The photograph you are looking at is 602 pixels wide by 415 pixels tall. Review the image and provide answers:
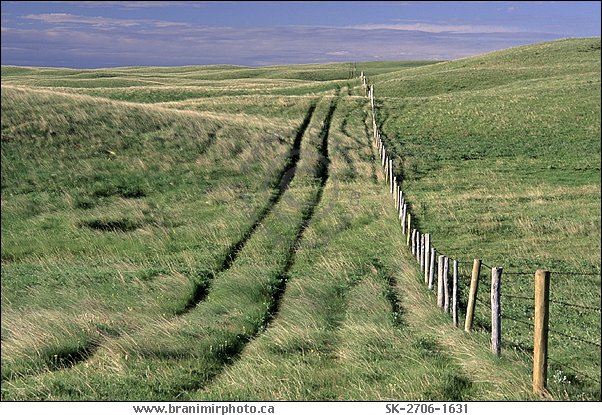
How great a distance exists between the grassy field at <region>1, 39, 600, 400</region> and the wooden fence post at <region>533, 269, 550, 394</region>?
22 cm

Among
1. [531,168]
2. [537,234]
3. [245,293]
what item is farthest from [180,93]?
[245,293]

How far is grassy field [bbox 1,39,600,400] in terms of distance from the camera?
403 inches

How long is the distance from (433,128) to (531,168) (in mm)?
17675

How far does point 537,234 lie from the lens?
78.8ft

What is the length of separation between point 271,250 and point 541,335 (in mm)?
13022

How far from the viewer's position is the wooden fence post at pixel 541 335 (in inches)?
348

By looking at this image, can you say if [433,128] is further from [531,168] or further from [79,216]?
[79,216]

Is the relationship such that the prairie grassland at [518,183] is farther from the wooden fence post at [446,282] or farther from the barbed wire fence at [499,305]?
the wooden fence post at [446,282]

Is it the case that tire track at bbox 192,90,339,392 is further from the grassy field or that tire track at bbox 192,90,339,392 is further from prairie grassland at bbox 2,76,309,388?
prairie grassland at bbox 2,76,309,388

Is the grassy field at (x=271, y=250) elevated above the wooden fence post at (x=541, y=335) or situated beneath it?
situated beneath

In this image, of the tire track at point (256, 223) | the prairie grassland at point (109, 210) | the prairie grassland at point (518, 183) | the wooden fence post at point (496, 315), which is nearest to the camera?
the wooden fence post at point (496, 315)

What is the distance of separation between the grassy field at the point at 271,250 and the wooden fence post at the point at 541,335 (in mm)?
221

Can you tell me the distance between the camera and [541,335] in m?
9.00

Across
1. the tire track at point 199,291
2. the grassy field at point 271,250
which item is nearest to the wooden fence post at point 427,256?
the grassy field at point 271,250
